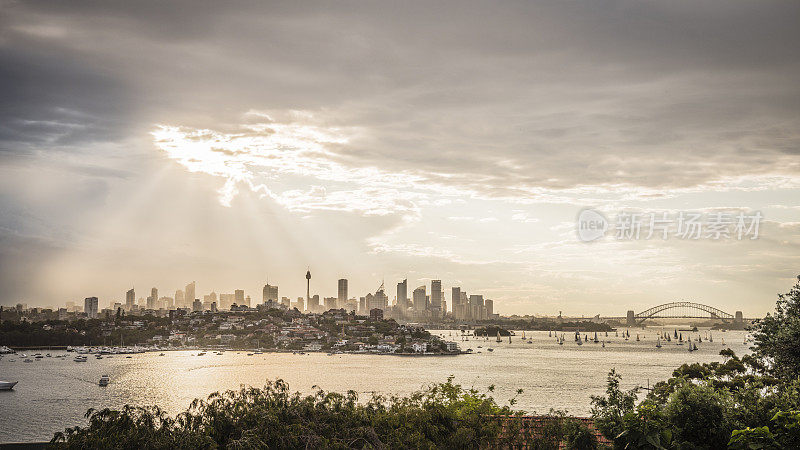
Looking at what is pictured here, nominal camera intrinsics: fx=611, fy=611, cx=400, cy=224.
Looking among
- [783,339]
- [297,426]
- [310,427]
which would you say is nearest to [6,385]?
[310,427]

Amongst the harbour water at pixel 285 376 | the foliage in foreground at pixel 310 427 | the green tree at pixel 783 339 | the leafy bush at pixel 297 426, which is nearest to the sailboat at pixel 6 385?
the harbour water at pixel 285 376

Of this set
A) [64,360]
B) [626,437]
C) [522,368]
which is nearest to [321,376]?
[522,368]

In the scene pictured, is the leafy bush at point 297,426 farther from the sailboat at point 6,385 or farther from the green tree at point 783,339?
the sailboat at point 6,385

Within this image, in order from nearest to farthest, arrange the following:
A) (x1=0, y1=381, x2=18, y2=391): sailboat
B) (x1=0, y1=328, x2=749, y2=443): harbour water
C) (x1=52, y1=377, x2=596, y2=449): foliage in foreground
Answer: (x1=52, y1=377, x2=596, y2=449): foliage in foreground → (x1=0, y1=328, x2=749, y2=443): harbour water → (x1=0, y1=381, x2=18, y2=391): sailboat

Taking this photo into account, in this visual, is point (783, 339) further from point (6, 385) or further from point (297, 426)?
point (6, 385)

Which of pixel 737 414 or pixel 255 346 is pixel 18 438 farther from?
pixel 255 346

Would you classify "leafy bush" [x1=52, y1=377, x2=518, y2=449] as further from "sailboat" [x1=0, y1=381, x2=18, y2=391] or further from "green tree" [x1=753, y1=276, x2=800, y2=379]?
"sailboat" [x1=0, y1=381, x2=18, y2=391]

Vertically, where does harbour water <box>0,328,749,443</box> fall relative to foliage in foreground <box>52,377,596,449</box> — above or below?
below

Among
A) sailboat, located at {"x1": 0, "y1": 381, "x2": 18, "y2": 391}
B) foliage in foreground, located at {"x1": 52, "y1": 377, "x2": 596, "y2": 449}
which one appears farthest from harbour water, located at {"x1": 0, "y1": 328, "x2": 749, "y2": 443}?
foliage in foreground, located at {"x1": 52, "y1": 377, "x2": 596, "y2": 449}
